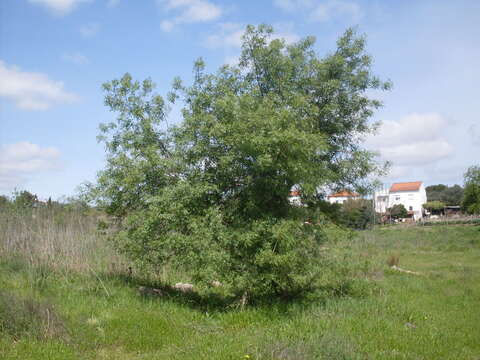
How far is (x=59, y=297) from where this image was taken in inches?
346

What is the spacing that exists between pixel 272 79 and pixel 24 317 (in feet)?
22.4

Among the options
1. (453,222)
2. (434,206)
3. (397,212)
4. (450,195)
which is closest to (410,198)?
(450,195)

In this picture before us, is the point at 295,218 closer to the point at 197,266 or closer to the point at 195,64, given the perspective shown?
the point at 197,266

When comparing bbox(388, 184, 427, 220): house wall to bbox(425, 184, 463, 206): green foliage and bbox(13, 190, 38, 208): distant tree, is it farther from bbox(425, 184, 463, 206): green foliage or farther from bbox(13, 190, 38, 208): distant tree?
bbox(13, 190, 38, 208): distant tree

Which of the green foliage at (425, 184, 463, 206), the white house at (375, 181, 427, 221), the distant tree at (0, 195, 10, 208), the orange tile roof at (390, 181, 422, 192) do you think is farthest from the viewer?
the orange tile roof at (390, 181, 422, 192)

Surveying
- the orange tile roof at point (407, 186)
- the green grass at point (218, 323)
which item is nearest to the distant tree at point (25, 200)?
the green grass at point (218, 323)

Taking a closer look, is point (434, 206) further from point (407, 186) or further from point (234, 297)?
point (234, 297)

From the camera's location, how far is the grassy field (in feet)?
20.9

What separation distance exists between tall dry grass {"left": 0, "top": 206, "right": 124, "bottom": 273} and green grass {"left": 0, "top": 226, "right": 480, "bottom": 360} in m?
0.33

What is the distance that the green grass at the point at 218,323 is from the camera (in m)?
6.33

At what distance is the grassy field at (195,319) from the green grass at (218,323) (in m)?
0.02

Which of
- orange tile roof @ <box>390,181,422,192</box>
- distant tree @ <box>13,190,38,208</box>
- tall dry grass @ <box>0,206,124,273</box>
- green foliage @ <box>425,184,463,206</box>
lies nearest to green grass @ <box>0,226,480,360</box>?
tall dry grass @ <box>0,206,124,273</box>

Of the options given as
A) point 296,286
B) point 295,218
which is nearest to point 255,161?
point 295,218

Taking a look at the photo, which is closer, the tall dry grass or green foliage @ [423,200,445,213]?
the tall dry grass
